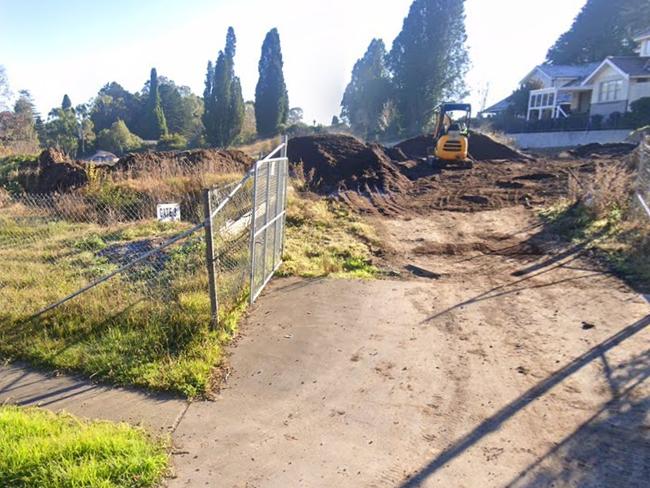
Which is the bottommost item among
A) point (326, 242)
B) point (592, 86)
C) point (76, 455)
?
point (76, 455)

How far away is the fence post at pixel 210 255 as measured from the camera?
4555mm

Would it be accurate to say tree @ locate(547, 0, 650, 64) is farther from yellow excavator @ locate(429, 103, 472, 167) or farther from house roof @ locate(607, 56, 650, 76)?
yellow excavator @ locate(429, 103, 472, 167)

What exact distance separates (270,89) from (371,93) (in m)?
11.2

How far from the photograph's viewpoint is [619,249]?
752 cm

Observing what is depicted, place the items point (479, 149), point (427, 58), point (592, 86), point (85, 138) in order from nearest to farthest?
1. point (479, 149)
2. point (592, 86)
3. point (427, 58)
4. point (85, 138)

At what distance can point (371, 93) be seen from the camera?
50.8 meters

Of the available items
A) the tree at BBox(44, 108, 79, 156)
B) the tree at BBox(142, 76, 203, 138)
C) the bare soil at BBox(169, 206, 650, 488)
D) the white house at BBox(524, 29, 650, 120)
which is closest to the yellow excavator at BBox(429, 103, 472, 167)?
the bare soil at BBox(169, 206, 650, 488)

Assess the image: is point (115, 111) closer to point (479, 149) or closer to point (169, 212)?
point (479, 149)

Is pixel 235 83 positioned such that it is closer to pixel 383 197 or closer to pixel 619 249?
pixel 383 197

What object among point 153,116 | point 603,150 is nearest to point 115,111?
point 153,116

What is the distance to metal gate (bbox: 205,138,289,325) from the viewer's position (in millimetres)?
5215

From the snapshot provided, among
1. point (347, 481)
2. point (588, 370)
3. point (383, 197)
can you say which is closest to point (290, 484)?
point (347, 481)

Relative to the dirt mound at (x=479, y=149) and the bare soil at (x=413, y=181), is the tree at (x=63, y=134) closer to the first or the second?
the bare soil at (x=413, y=181)

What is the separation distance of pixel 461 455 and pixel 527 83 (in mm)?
55610
